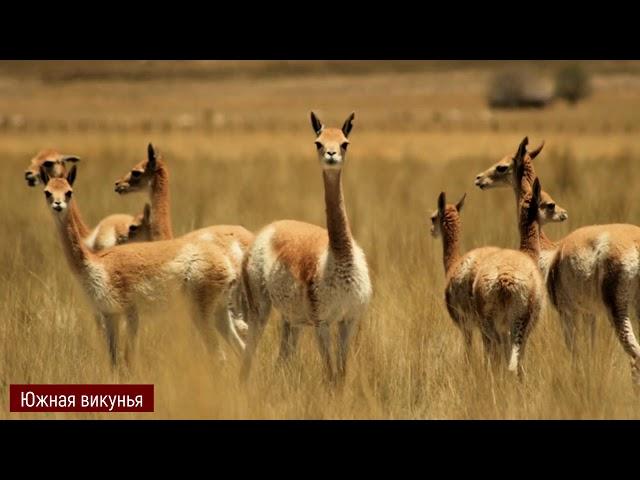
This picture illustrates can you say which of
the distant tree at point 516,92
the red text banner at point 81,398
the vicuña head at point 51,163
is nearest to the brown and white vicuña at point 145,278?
the red text banner at point 81,398

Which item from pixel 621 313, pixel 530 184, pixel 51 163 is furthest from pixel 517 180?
pixel 51 163

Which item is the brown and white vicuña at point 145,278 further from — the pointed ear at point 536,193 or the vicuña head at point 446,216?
the pointed ear at point 536,193

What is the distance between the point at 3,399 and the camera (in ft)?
22.4

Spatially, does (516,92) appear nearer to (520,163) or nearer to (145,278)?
(520,163)

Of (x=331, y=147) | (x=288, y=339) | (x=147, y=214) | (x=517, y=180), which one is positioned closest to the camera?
(x=331, y=147)

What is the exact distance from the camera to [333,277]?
6.56m

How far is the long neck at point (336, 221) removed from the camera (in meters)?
6.62

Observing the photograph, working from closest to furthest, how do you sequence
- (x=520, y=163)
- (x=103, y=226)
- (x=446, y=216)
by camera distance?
1. (x=446, y=216)
2. (x=520, y=163)
3. (x=103, y=226)

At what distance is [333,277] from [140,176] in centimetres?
322

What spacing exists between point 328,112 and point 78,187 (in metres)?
38.4

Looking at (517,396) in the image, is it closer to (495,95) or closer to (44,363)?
(44,363)

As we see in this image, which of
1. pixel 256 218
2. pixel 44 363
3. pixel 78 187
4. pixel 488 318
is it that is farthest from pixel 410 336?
pixel 78 187

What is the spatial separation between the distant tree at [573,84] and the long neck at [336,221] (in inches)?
2095

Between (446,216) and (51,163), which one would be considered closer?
(446,216)
